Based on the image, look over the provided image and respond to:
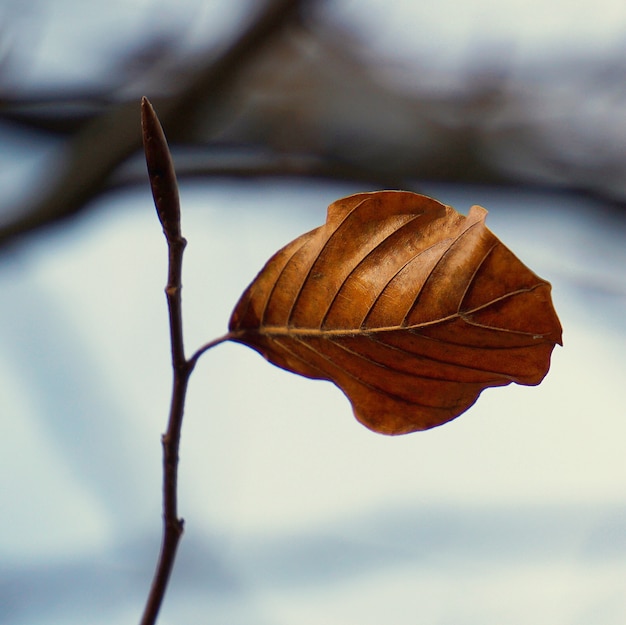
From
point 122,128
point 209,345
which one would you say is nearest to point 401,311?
point 209,345

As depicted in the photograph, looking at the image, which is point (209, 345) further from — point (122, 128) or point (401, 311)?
point (122, 128)

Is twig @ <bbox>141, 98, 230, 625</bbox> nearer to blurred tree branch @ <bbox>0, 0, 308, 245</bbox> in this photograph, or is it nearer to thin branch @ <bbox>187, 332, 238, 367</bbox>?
thin branch @ <bbox>187, 332, 238, 367</bbox>

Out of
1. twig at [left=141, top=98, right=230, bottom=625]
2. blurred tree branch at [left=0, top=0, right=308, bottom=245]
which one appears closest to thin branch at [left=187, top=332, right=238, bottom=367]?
twig at [left=141, top=98, right=230, bottom=625]

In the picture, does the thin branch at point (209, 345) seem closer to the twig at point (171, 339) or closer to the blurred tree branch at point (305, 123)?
the twig at point (171, 339)

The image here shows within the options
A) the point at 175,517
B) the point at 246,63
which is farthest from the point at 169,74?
the point at 175,517

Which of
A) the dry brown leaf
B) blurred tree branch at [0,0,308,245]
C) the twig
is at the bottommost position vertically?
the twig

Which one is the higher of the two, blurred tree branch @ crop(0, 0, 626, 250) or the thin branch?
blurred tree branch @ crop(0, 0, 626, 250)
